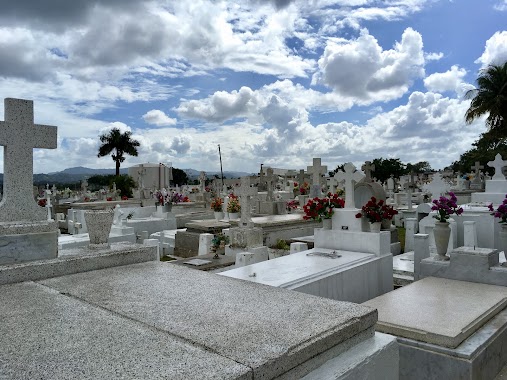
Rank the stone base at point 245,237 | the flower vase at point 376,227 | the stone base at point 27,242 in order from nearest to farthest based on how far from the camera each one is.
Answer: the stone base at point 27,242, the flower vase at point 376,227, the stone base at point 245,237

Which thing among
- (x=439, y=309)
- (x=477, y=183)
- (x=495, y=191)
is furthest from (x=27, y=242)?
(x=477, y=183)

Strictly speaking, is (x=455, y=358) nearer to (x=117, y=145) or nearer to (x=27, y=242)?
(x=27, y=242)

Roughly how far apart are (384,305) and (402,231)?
10.6 metres

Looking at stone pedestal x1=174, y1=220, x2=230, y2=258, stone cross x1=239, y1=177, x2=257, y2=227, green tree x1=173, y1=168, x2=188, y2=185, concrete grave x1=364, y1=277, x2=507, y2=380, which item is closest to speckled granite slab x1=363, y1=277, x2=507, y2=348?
concrete grave x1=364, y1=277, x2=507, y2=380

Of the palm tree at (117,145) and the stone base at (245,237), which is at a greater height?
the palm tree at (117,145)

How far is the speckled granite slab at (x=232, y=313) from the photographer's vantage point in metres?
1.85

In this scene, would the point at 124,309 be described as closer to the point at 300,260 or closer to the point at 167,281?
the point at 167,281

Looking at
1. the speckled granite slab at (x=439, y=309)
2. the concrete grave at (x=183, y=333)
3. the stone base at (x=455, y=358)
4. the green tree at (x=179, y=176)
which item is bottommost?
the stone base at (x=455, y=358)

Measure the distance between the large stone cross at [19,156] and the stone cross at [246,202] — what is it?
22.9 feet

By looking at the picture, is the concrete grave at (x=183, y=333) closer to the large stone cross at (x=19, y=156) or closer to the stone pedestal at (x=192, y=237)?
the large stone cross at (x=19, y=156)

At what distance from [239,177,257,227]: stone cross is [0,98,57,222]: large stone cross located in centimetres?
697

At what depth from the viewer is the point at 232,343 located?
6.19 ft

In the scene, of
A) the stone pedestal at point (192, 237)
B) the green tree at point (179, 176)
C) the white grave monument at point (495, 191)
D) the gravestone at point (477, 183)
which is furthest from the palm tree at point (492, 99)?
the green tree at point (179, 176)

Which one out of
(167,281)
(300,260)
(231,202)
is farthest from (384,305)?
(231,202)
